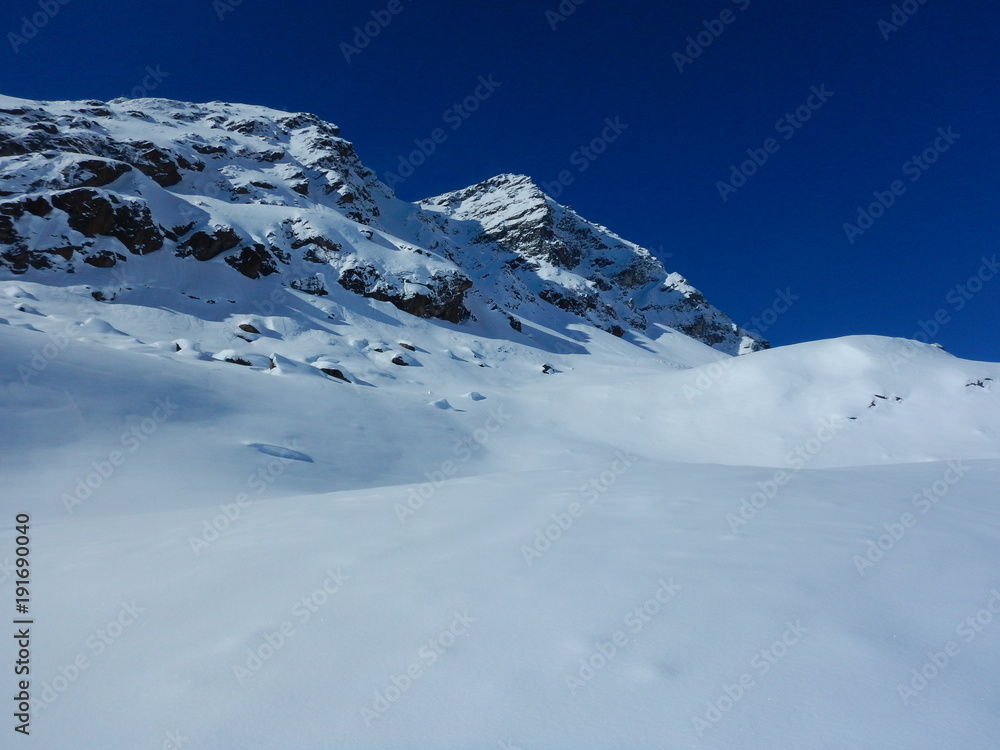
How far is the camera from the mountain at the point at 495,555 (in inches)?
80.1

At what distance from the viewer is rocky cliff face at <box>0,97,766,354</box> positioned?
87.4 feet

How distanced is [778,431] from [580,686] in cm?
1579

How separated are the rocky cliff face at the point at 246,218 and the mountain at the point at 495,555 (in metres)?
9.56

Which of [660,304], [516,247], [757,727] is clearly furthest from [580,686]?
[660,304]

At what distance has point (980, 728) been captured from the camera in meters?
1.83

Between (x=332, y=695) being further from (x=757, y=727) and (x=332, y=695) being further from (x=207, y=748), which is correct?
(x=757, y=727)

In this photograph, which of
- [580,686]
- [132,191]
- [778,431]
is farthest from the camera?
[132,191]

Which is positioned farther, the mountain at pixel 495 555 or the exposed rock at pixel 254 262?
the exposed rock at pixel 254 262

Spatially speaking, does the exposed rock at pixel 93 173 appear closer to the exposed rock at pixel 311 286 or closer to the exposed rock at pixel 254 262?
the exposed rock at pixel 254 262

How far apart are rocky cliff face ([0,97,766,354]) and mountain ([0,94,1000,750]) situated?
956 centimetres

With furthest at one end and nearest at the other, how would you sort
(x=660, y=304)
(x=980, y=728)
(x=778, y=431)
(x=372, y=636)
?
1. (x=660, y=304)
2. (x=778, y=431)
3. (x=372, y=636)
4. (x=980, y=728)

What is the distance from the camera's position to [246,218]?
37.6 meters

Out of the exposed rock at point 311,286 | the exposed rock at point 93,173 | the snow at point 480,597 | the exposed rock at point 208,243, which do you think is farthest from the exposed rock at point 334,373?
the exposed rock at point 93,173

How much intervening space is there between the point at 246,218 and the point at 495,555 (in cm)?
4256
